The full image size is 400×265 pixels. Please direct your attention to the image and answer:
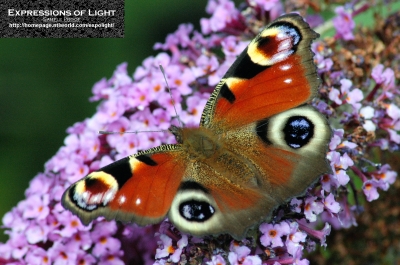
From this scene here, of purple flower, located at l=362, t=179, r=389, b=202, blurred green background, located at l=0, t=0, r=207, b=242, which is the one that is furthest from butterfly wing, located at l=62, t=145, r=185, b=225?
blurred green background, located at l=0, t=0, r=207, b=242

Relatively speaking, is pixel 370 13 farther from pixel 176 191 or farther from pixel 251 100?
pixel 176 191

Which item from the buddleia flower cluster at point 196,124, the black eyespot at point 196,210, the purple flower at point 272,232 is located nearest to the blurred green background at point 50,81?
the buddleia flower cluster at point 196,124

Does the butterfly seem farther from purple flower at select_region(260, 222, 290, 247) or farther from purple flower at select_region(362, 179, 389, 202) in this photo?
purple flower at select_region(362, 179, 389, 202)

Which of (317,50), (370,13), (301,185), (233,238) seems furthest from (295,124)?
(370,13)

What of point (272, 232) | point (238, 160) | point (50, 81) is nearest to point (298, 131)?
point (238, 160)

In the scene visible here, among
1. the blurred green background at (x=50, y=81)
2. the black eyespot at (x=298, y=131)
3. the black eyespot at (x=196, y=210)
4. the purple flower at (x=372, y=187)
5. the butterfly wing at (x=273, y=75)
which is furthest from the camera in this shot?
the blurred green background at (x=50, y=81)

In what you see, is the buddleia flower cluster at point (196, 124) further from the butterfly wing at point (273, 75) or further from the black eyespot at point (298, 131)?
the butterfly wing at point (273, 75)

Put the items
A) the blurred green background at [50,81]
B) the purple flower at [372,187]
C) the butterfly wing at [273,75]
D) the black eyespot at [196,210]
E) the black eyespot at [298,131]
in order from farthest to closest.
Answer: the blurred green background at [50,81] → the purple flower at [372,187] → the butterfly wing at [273,75] → the black eyespot at [298,131] → the black eyespot at [196,210]
